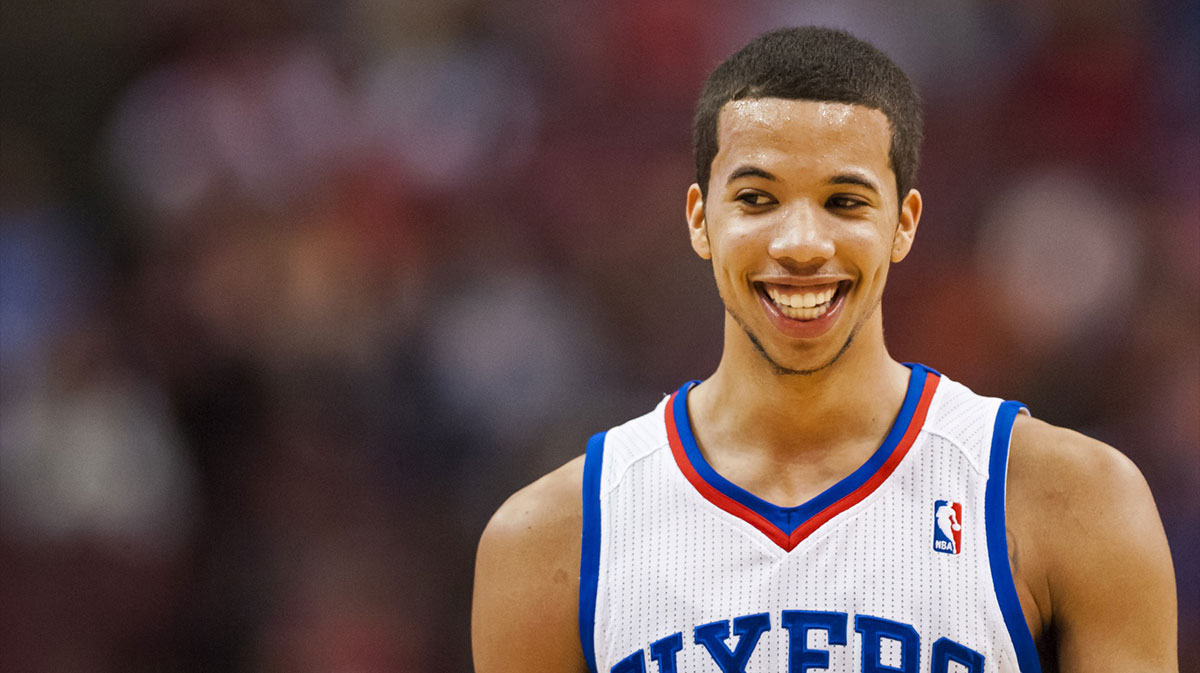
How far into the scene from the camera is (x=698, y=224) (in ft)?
9.67

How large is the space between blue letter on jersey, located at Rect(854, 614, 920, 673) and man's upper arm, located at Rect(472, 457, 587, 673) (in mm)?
600

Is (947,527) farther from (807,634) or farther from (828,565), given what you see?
(807,634)

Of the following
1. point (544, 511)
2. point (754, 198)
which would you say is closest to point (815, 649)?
point (544, 511)

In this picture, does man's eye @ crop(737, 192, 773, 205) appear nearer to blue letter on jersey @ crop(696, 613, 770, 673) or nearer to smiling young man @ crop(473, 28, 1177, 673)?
smiling young man @ crop(473, 28, 1177, 673)

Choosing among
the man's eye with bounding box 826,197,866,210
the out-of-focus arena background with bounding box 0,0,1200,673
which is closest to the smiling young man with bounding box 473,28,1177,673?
the man's eye with bounding box 826,197,866,210

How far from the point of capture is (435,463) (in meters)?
5.90

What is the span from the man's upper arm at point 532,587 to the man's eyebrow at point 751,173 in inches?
29.9

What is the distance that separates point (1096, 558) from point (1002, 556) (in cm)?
17

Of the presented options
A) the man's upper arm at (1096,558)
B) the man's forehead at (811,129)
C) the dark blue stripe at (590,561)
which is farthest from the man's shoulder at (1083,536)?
the dark blue stripe at (590,561)

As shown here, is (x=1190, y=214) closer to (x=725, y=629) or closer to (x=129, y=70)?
(x=725, y=629)

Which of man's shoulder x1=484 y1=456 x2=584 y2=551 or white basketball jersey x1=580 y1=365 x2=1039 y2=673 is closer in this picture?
white basketball jersey x1=580 y1=365 x2=1039 y2=673

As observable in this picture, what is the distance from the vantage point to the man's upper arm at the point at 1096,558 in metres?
2.51

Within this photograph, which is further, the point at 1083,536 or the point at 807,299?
the point at 807,299

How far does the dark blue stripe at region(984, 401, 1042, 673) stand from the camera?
8.35 feet
